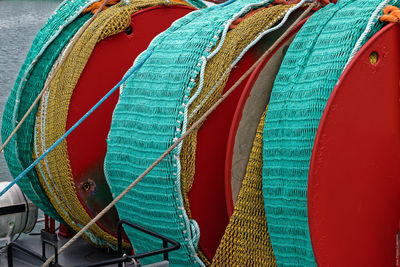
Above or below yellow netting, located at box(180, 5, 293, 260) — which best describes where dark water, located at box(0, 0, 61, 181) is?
below

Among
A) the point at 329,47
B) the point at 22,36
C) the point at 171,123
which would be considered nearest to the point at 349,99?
the point at 329,47

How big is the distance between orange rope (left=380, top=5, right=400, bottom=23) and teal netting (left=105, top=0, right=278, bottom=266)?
804 millimetres

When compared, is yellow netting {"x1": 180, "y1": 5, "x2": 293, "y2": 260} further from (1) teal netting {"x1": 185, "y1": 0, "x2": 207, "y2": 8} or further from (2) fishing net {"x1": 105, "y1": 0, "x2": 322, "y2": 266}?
(1) teal netting {"x1": 185, "y1": 0, "x2": 207, "y2": 8}

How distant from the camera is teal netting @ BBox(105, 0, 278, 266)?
3.32 metres

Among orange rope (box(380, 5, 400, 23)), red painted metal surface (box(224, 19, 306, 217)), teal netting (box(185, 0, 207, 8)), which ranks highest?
orange rope (box(380, 5, 400, 23))

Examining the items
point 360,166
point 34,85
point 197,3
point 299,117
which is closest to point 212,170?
point 299,117

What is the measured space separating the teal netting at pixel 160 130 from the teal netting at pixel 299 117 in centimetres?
42

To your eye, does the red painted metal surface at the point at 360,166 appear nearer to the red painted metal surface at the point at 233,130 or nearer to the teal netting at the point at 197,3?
the red painted metal surface at the point at 233,130

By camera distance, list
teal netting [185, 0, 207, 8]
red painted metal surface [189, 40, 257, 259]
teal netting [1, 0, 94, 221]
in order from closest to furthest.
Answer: red painted metal surface [189, 40, 257, 259] < teal netting [1, 0, 94, 221] < teal netting [185, 0, 207, 8]

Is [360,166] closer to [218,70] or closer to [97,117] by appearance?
[218,70]

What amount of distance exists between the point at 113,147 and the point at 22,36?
12.3m

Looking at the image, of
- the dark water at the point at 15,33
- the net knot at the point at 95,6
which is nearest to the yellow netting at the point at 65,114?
the net knot at the point at 95,6

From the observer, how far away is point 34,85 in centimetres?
439

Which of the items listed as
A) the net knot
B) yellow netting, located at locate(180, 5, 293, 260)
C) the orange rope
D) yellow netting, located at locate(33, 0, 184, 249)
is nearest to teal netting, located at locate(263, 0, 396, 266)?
the orange rope
